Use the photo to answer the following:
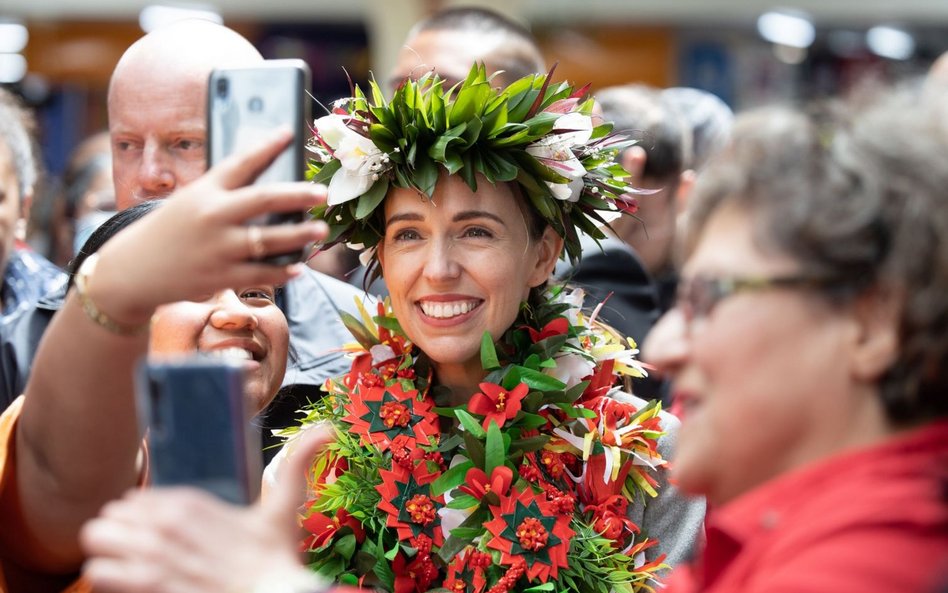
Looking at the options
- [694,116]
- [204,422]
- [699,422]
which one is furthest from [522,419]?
[694,116]

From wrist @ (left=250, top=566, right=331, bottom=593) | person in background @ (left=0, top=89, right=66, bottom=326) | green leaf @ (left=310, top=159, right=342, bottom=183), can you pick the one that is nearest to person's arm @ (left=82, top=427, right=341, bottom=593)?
wrist @ (left=250, top=566, right=331, bottom=593)

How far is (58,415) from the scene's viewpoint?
2.06 metres

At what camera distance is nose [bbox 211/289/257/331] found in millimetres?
3174

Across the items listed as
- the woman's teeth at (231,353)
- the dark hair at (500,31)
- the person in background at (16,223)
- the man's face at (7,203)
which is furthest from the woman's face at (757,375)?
the man's face at (7,203)

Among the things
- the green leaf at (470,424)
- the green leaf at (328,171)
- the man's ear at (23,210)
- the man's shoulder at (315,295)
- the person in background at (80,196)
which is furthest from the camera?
the person in background at (80,196)

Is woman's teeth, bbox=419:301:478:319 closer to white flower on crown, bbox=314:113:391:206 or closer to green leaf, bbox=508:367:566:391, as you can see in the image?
green leaf, bbox=508:367:566:391

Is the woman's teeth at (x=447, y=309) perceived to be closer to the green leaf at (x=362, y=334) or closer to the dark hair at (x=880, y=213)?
the green leaf at (x=362, y=334)

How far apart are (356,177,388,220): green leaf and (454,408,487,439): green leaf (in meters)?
0.59

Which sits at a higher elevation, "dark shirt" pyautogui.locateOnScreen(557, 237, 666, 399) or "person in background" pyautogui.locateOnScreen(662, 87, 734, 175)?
"person in background" pyautogui.locateOnScreen(662, 87, 734, 175)

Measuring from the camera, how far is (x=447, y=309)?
3193 millimetres

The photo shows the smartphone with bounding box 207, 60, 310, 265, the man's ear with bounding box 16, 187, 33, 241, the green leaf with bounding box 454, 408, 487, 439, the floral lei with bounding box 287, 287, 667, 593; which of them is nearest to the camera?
the smartphone with bounding box 207, 60, 310, 265

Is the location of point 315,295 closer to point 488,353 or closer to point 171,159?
point 171,159

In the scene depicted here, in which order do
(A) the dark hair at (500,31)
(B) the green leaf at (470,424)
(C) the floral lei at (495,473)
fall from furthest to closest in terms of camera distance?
(A) the dark hair at (500,31) → (B) the green leaf at (470,424) → (C) the floral lei at (495,473)

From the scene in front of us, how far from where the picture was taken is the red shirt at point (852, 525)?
1533 mm
